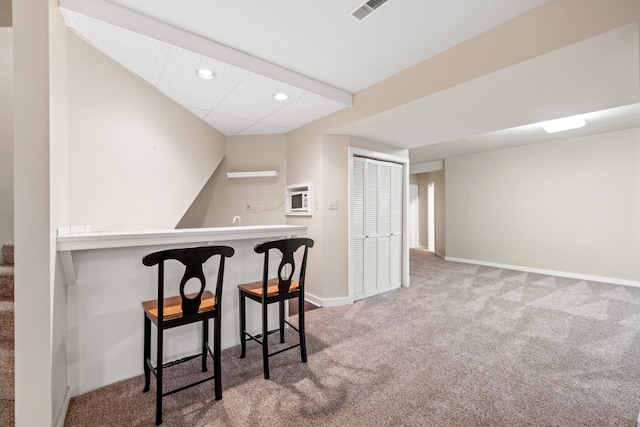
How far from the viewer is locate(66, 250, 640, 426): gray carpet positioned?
1680 mm

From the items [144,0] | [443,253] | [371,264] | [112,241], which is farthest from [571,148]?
[112,241]

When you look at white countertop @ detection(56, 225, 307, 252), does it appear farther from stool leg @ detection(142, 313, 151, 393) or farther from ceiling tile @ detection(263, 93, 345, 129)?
ceiling tile @ detection(263, 93, 345, 129)

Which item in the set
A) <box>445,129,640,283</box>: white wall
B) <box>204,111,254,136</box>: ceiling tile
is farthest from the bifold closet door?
<box>445,129,640,283</box>: white wall

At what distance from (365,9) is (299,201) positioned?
8.53 ft

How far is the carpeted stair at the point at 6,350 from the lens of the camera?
1.59 meters

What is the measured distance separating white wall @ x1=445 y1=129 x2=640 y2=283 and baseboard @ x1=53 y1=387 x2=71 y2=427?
22.8 ft

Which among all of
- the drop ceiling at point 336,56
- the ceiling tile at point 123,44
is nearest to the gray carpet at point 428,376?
the drop ceiling at point 336,56

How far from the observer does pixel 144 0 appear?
69.6 inches

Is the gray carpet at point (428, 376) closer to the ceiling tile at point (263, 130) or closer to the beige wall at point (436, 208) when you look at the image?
the ceiling tile at point (263, 130)

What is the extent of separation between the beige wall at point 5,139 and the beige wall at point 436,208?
761 cm

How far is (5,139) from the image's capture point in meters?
2.45

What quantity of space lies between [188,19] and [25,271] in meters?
1.88

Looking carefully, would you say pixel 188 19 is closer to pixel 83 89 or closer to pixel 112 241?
pixel 83 89

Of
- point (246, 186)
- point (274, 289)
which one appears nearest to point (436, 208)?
point (246, 186)
